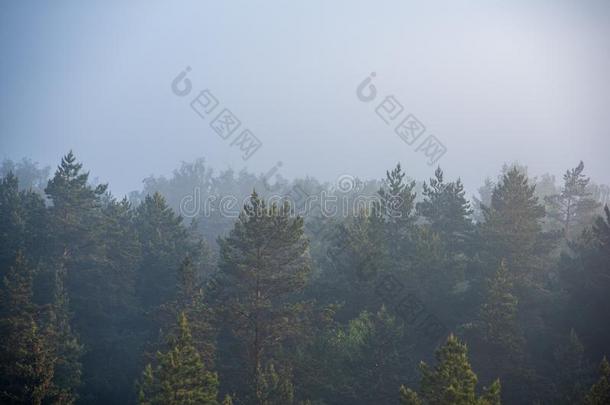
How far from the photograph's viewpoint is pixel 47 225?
1361 inches

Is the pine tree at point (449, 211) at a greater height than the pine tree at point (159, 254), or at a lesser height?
lesser

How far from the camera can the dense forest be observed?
2150 cm

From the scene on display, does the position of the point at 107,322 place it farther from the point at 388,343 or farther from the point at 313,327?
the point at 388,343

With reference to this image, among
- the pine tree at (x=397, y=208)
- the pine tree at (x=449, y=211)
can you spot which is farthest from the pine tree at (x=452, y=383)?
the pine tree at (x=449, y=211)

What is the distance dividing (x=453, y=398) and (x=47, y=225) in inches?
1378

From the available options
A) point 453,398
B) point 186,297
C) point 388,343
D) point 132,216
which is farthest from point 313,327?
point 132,216

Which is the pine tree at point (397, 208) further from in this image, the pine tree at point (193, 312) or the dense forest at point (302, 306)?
the pine tree at point (193, 312)

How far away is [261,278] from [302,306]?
3.18 metres

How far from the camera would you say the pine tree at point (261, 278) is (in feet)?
75.5

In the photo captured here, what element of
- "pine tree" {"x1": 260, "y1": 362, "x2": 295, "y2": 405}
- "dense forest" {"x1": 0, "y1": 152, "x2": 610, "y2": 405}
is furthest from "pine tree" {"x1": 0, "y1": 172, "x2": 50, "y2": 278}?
"pine tree" {"x1": 260, "y1": 362, "x2": 295, "y2": 405}

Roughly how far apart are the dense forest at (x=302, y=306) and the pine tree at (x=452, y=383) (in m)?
0.08

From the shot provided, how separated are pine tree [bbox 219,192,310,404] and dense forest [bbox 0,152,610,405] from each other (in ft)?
Answer: 0.36

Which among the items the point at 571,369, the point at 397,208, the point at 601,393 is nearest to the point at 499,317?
the point at 571,369

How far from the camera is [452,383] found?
15.5m
